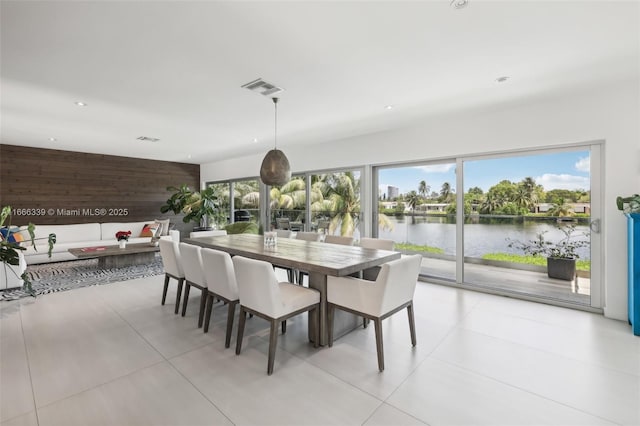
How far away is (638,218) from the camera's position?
2.74m

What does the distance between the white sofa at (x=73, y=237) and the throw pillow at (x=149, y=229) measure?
0.12 meters

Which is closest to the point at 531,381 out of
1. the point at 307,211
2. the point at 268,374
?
the point at 268,374

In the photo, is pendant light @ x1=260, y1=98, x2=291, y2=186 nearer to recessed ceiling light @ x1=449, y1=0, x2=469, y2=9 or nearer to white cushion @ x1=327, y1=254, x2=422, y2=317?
white cushion @ x1=327, y1=254, x2=422, y2=317

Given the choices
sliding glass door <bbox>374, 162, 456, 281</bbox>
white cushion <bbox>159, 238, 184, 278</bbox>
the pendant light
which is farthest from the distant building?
white cushion <bbox>159, 238, 184, 278</bbox>

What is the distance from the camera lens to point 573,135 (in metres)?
3.36

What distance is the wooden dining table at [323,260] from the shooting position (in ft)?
7.91

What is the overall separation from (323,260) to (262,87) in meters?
1.94

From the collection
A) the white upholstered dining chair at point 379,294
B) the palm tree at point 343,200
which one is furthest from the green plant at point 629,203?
the palm tree at point 343,200

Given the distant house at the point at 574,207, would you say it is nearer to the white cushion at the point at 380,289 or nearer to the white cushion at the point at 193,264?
the white cushion at the point at 380,289

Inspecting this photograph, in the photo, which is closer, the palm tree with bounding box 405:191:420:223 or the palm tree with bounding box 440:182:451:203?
the palm tree with bounding box 440:182:451:203

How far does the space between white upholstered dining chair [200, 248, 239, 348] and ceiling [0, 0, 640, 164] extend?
1.73 metres

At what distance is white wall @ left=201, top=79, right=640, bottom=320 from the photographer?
306 cm

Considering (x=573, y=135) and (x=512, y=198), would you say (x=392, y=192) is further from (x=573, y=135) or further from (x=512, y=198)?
(x=573, y=135)

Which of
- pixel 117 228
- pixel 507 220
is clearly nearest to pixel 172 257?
pixel 507 220
